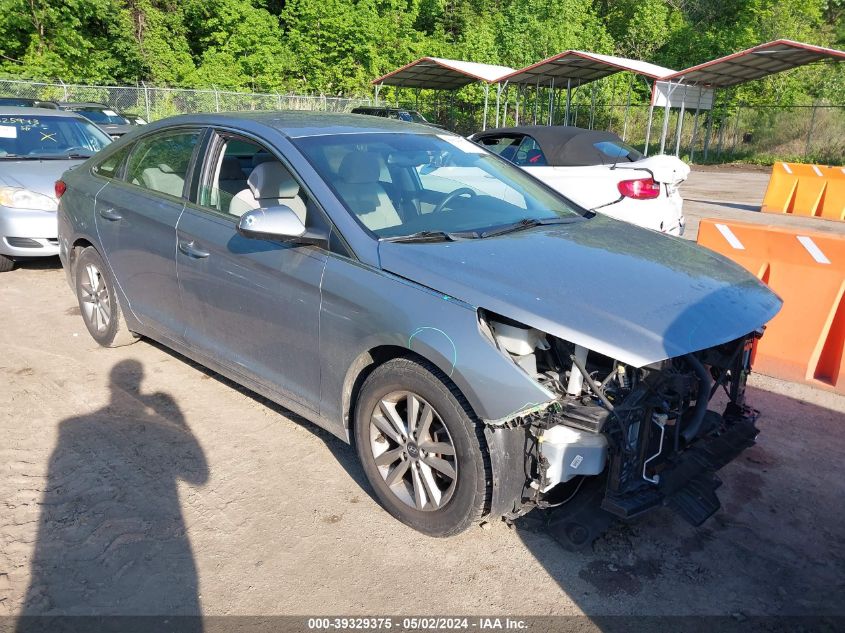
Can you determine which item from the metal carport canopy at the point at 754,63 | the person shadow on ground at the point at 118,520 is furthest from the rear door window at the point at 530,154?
the metal carport canopy at the point at 754,63

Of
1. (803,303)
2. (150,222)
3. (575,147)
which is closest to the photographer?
(150,222)

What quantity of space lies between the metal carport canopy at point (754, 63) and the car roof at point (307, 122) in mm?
20036

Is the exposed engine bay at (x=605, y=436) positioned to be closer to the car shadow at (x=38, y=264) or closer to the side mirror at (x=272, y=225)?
the side mirror at (x=272, y=225)

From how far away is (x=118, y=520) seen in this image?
Result: 3158 millimetres

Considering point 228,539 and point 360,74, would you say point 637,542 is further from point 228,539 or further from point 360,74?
point 360,74

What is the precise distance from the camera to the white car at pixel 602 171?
7754 millimetres

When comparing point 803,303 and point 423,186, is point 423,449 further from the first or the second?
point 803,303

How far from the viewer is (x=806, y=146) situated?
94.7 feet

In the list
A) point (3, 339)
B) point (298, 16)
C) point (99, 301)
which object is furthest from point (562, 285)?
point (298, 16)

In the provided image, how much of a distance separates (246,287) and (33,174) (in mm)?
5153

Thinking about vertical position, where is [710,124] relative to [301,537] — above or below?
below

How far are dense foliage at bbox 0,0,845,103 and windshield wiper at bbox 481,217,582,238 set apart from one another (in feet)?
110

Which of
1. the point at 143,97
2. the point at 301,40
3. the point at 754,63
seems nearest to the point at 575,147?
the point at 754,63

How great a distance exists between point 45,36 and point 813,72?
4001cm
